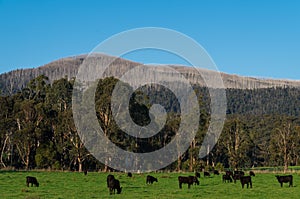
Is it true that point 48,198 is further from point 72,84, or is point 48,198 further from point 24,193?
point 72,84

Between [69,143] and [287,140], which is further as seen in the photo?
[287,140]

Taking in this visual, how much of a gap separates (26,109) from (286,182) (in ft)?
125

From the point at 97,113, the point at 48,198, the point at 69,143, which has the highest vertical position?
the point at 97,113

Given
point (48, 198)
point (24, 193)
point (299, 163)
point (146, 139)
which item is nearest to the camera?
point (48, 198)

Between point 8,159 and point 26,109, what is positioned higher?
point 26,109

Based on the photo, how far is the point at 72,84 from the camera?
78500 millimetres

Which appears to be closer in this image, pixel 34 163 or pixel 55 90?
pixel 34 163

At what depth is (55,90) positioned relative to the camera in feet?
255

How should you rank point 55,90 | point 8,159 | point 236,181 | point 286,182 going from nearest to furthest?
point 286,182, point 236,181, point 8,159, point 55,90

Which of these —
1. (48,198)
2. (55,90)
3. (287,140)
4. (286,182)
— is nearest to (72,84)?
(55,90)

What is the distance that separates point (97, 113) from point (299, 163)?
44.0 m

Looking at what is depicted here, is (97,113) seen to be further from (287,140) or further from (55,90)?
(287,140)

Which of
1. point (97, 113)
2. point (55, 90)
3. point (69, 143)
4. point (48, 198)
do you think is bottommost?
point (48, 198)

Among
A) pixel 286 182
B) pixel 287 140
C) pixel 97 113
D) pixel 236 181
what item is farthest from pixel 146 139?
pixel 286 182
